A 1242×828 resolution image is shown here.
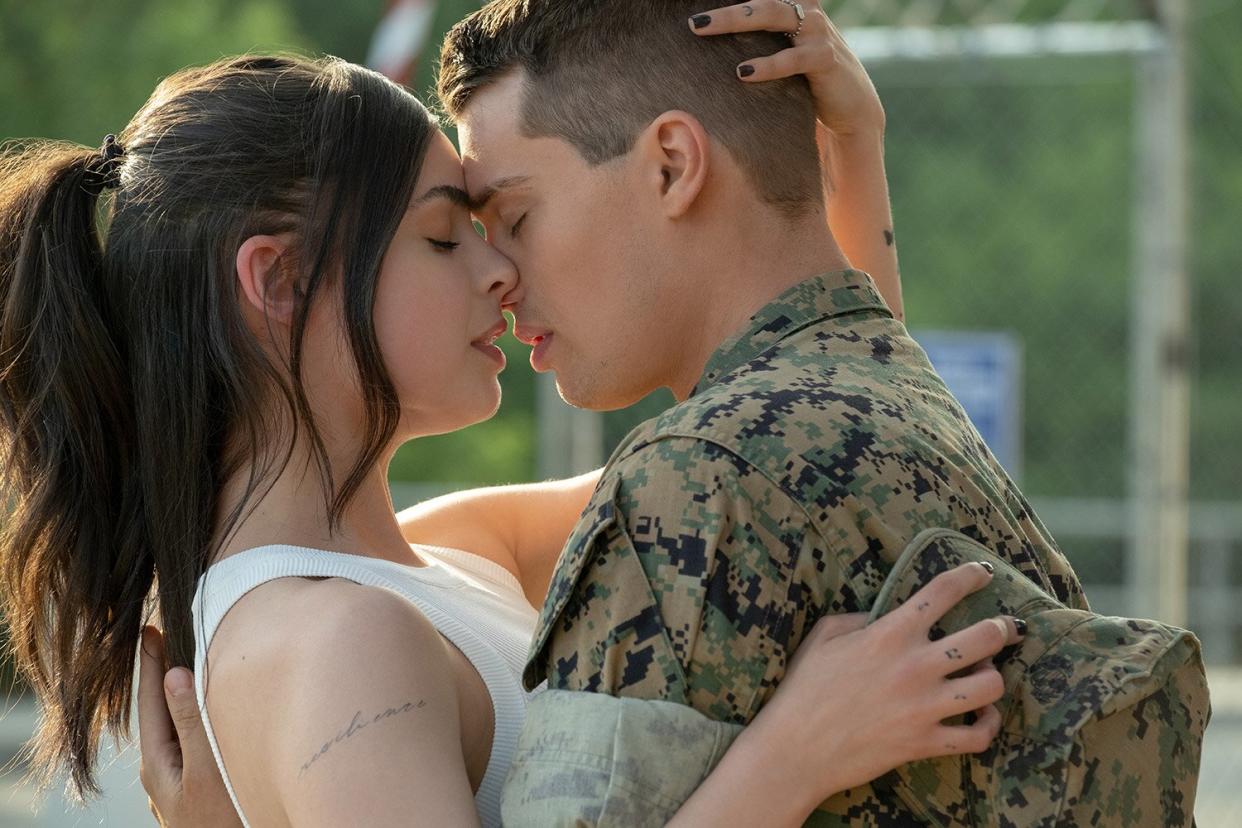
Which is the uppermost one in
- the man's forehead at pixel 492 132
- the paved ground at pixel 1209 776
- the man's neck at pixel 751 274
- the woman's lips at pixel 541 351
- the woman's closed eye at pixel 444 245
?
the man's forehead at pixel 492 132

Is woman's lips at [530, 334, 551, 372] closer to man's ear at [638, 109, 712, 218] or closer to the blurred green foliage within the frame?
man's ear at [638, 109, 712, 218]

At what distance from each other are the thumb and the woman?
0.05 meters

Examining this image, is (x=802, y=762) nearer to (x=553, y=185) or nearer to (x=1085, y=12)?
(x=553, y=185)

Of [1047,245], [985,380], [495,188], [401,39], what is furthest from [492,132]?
[1047,245]

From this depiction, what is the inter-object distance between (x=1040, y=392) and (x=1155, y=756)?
14778 millimetres

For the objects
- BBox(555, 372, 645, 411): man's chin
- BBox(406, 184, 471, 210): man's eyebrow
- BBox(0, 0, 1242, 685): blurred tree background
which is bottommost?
BBox(0, 0, 1242, 685): blurred tree background

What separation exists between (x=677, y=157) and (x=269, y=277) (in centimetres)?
59

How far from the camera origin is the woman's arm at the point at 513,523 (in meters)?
2.82

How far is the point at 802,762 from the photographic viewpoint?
5.59 ft

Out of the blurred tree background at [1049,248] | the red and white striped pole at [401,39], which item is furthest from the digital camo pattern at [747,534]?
the blurred tree background at [1049,248]

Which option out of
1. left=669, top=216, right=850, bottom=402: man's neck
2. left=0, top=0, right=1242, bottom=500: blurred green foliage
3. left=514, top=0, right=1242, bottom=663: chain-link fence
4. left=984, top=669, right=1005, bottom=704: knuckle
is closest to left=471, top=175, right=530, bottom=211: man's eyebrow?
left=669, top=216, right=850, bottom=402: man's neck

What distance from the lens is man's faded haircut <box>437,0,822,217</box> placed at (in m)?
2.22

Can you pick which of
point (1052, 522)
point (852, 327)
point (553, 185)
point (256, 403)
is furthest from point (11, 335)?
point (1052, 522)

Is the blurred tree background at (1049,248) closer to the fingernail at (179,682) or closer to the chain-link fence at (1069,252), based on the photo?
the chain-link fence at (1069,252)
